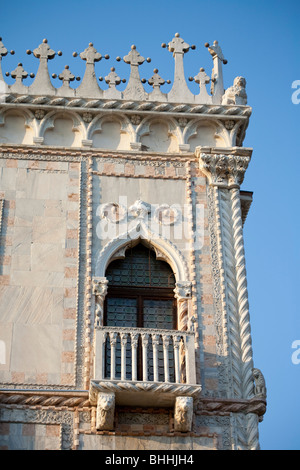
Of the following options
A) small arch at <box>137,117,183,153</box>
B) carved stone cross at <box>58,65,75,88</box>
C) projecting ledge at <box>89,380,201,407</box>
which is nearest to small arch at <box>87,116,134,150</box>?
small arch at <box>137,117,183,153</box>

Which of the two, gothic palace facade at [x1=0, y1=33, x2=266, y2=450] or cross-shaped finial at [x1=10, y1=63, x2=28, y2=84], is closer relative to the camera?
gothic palace facade at [x1=0, y1=33, x2=266, y2=450]

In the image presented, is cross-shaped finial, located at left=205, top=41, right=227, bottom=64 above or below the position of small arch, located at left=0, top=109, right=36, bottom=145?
above

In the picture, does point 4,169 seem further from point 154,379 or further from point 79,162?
point 154,379

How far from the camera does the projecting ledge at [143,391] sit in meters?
17.4

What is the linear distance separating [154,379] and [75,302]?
202 centimetres

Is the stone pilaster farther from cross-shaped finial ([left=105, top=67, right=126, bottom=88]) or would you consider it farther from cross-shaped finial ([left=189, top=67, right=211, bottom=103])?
cross-shaped finial ([left=105, top=67, right=126, bottom=88])

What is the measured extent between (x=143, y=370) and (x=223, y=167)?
4.46 metres

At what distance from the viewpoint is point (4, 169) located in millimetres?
20266

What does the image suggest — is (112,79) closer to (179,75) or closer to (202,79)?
(179,75)

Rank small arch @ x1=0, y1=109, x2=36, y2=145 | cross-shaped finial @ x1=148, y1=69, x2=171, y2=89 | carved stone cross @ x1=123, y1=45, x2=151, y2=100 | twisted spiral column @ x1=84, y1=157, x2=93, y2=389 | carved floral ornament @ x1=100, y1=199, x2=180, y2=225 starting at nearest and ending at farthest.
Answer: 1. twisted spiral column @ x1=84, y1=157, x2=93, y2=389
2. carved floral ornament @ x1=100, y1=199, x2=180, y2=225
3. small arch @ x1=0, y1=109, x2=36, y2=145
4. carved stone cross @ x1=123, y1=45, x2=151, y2=100
5. cross-shaped finial @ x1=148, y1=69, x2=171, y2=89

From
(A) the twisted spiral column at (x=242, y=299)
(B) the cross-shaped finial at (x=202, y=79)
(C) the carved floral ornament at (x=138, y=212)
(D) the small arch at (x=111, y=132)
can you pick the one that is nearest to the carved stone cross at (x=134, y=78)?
(D) the small arch at (x=111, y=132)

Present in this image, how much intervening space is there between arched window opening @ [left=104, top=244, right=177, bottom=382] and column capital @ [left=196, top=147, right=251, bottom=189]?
6.02 ft

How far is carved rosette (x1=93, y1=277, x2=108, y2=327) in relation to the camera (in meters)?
18.6
